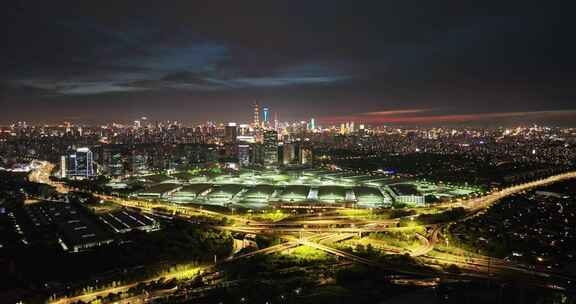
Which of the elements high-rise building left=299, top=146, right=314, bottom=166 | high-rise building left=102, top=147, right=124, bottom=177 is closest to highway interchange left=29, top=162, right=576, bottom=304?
high-rise building left=102, top=147, right=124, bottom=177

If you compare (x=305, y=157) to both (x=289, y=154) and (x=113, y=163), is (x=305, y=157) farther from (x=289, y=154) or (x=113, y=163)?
(x=113, y=163)

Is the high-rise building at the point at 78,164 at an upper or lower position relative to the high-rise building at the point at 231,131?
lower

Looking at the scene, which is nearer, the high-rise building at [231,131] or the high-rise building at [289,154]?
the high-rise building at [289,154]

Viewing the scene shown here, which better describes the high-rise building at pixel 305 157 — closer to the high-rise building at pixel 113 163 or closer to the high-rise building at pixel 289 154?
the high-rise building at pixel 289 154

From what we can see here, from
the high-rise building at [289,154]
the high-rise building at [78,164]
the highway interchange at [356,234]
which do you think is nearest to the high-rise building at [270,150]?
the high-rise building at [289,154]

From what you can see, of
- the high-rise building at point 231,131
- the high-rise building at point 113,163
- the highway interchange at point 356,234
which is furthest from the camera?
the high-rise building at point 231,131

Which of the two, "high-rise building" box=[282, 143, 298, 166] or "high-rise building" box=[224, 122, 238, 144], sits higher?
"high-rise building" box=[224, 122, 238, 144]

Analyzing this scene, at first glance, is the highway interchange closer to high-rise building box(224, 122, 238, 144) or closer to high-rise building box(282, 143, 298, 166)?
high-rise building box(282, 143, 298, 166)

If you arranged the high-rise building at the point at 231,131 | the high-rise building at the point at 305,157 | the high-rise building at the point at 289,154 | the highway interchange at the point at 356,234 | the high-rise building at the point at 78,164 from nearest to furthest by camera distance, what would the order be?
the highway interchange at the point at 356,234, the high-rise building at the point at 78,164, the high-rise building at the point at 305,157, the high-rise building at the point at 289,154, the high-rise building at the point at 231,131

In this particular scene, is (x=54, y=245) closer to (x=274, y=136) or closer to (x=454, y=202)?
(x=454, y=202)
